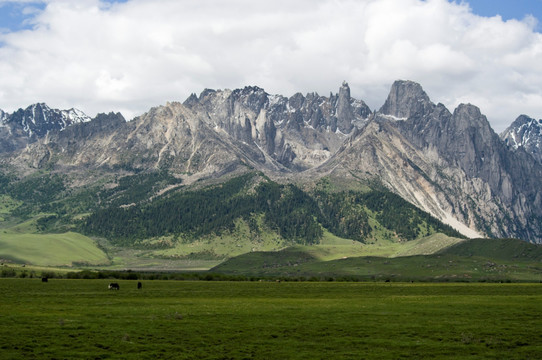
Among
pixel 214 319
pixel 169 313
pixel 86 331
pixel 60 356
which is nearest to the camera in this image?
pixel 60 356

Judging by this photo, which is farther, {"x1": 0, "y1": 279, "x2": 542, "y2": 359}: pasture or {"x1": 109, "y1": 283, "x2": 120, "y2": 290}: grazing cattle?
{"x1": 109, "y1": 283, "x2": 120, "y2": 290}: grazing cattle

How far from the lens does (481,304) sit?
112750mm

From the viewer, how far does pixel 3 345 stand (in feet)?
184

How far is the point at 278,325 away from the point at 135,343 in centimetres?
2132

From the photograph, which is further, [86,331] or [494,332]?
[494,332]

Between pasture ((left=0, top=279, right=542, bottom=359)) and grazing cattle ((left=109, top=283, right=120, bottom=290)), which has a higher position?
grazing cattle ((left=109, top=283, right=120, bottom=290))

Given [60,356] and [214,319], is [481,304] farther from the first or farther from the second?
[60,356]

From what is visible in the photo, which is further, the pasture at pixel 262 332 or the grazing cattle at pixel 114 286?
the grazing cattle at pixel 114 286

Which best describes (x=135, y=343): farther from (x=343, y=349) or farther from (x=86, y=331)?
(x=343, y=349)

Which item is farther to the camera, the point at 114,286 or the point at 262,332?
the point at 114,286

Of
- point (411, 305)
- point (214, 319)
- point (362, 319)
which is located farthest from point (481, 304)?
point (214, 319)

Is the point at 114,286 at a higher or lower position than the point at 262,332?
higher

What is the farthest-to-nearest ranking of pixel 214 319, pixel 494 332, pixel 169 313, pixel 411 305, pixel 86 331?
pixel 411 305 → pixel 169 313 → pixel 214 319 → pixel 494 332 → pixel 86 331

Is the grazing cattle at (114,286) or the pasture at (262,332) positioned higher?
the grazing cattle at (114,286)
